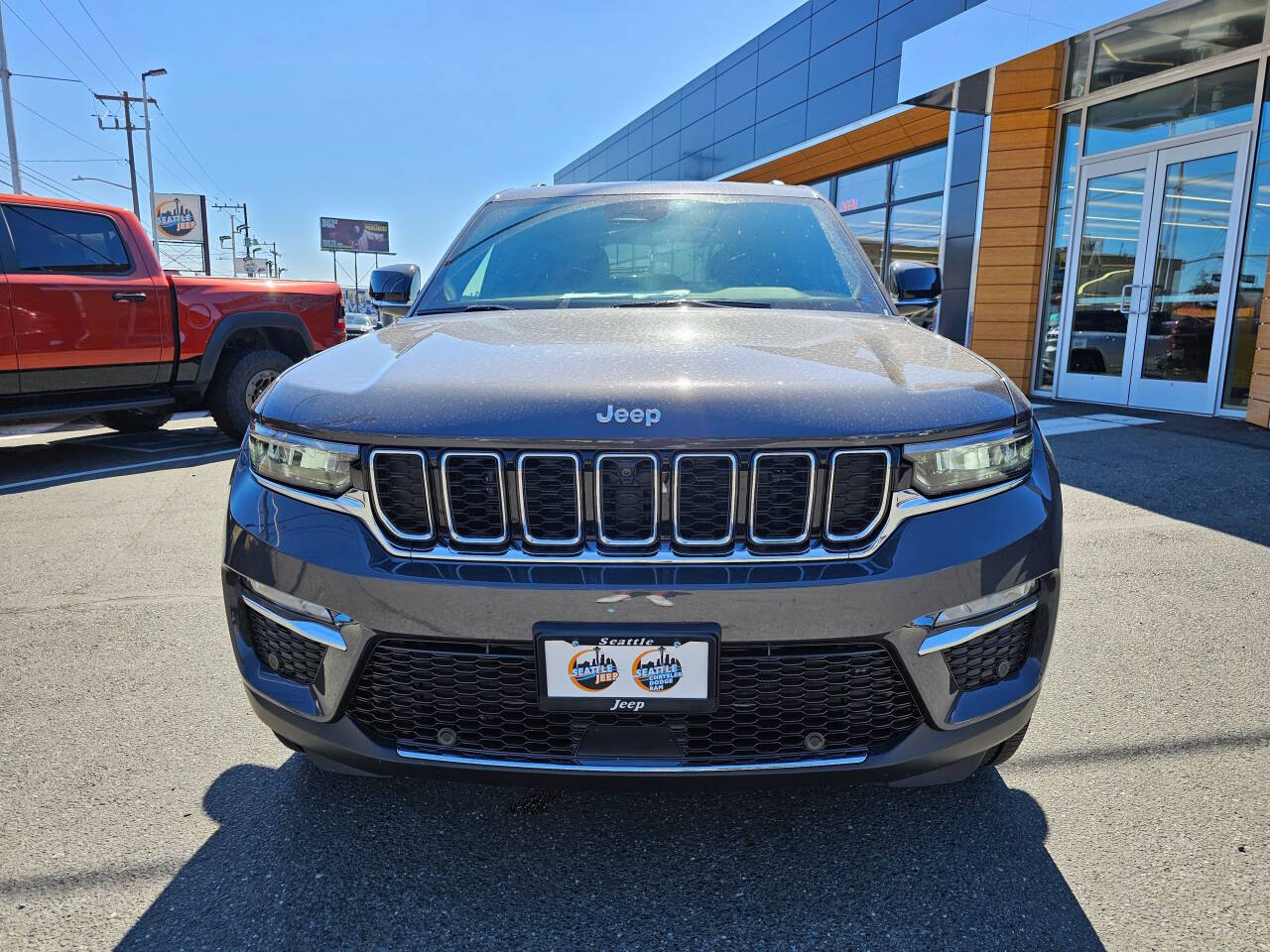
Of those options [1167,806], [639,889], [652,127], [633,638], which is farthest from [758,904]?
[652,127]

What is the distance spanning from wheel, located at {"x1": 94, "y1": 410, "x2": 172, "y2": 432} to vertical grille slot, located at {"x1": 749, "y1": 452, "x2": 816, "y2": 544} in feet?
25.1

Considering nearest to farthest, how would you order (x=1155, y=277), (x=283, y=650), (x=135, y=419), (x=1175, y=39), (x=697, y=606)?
(x=697, y=606)
(x=283, y=650)
(x=135, y=419)
(x=1175, y=39)
(x=1155, y=277)

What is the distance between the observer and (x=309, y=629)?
62.0 inches

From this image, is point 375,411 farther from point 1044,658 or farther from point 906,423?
point 1044,658

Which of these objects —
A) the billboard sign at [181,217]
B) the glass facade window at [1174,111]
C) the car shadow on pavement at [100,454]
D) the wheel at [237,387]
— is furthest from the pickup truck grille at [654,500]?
the billboard sign at [181,217]

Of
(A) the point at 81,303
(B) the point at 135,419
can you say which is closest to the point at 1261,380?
(A) the point at 81,303

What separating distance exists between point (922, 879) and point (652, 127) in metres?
24.7

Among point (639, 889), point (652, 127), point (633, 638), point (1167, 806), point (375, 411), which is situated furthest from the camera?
point (652, 127)

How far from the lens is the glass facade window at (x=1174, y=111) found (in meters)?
7.62

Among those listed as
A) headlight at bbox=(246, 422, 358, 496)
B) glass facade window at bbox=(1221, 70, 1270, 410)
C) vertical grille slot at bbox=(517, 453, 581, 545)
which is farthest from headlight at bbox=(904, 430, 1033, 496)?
glass facade window at bbox=(1221, 70, 1270, 410)

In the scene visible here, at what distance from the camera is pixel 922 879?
1727 mm

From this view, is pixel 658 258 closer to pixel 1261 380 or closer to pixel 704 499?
pixel 704 499

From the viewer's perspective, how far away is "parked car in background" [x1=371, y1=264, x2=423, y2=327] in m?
2.96

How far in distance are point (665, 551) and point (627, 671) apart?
23cm
